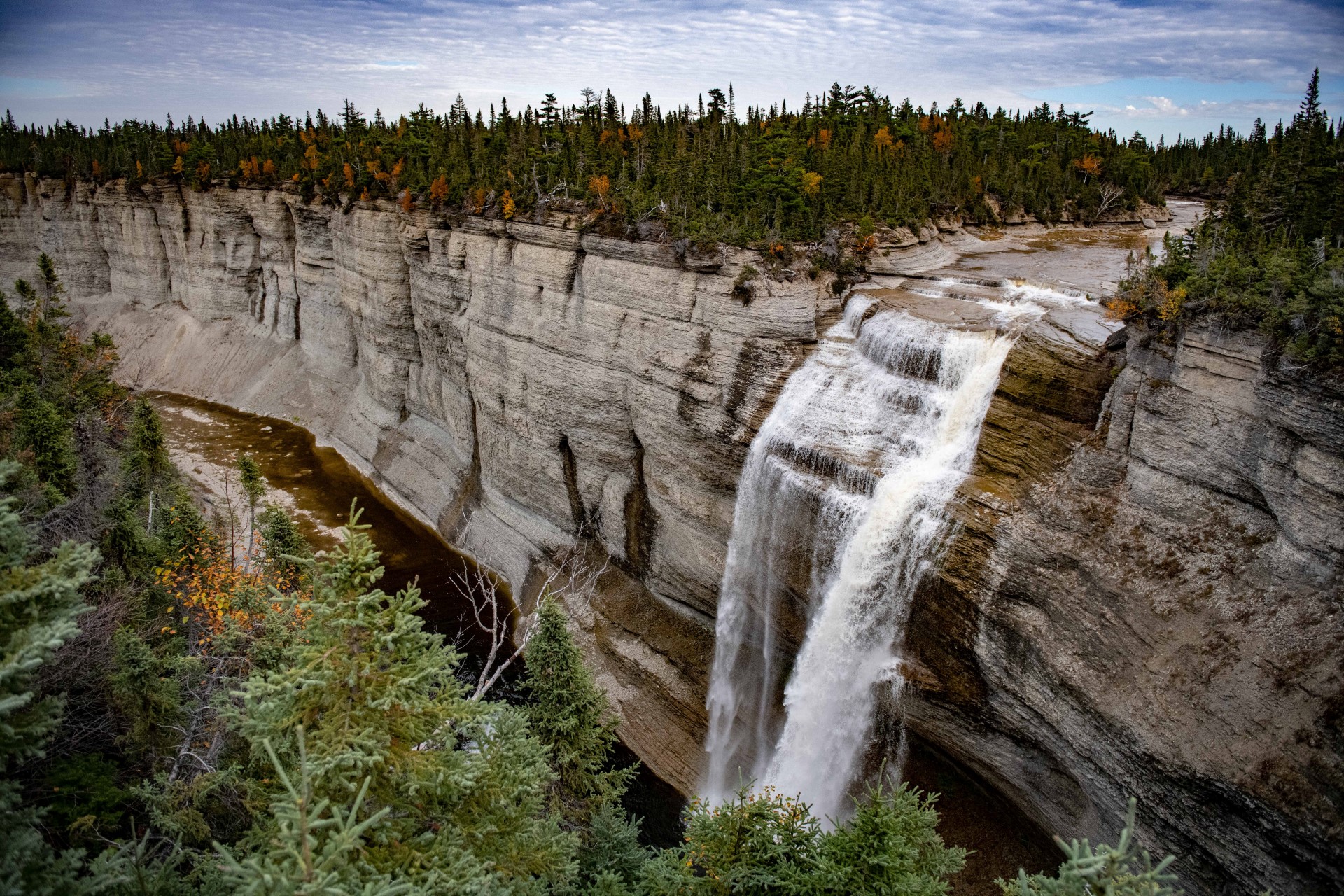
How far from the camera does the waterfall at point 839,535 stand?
21.1m

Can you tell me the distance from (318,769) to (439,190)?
39785 mm

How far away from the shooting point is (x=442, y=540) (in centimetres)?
4066

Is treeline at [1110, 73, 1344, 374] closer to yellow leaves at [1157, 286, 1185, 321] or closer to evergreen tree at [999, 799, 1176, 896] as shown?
yellow leaves at [1157, 286, 1185, 321]

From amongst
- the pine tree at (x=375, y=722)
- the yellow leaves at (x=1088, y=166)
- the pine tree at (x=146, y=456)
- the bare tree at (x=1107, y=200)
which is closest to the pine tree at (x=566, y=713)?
the pine tree at (x=375, y=722)

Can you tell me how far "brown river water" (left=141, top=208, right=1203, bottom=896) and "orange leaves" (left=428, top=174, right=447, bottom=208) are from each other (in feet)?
54.1

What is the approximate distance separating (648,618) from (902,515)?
13.1m

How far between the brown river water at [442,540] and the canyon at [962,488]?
2.52ft

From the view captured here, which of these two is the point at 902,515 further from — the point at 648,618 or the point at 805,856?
the point at 648,618

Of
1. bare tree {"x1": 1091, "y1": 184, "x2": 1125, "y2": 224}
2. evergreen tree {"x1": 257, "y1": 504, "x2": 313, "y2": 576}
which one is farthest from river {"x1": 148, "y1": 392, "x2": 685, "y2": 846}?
bare tree {"x1": 1091, "y1": 184, "x2": 1125, "y2": 224}

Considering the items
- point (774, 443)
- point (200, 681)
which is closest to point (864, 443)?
point (774, 443)

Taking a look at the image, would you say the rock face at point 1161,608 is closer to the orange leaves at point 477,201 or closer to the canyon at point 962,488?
the canyon at point 962,488

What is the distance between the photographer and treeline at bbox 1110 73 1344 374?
50.0 ft

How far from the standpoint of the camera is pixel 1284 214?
73.6ft

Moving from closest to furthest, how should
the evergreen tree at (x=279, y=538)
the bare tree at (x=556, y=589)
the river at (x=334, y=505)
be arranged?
the river at (x=334, y=505), the evergreen tree at (x=279, y=538), the bare tree at (x=556, y=589)
